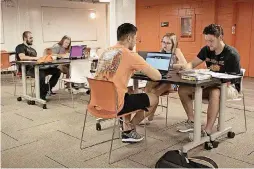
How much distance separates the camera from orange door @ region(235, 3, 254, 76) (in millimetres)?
7387

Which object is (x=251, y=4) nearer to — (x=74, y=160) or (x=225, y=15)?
(x=225, y=15)

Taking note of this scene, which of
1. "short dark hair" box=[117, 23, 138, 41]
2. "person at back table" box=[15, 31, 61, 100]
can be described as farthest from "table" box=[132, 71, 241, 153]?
"person at back table" box=[15, 31, 61, 100]

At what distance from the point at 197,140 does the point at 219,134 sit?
39cm

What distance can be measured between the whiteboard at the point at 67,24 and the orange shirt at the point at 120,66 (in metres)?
6.81

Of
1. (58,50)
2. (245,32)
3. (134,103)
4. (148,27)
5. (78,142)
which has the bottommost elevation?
(78,142)

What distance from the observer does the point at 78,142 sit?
10.4 ft

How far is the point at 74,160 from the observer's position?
273 centimetres

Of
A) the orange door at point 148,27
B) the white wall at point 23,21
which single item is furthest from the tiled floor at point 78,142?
the orange door at point 148,27

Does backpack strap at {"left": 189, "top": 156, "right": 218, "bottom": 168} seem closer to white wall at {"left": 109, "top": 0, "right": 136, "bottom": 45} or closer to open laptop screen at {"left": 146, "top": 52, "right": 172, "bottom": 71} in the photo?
open laptop screen at {"left": 146, "top": 52, "right": 172, "bottom": 71}

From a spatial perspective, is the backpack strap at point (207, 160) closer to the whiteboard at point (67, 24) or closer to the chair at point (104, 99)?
the chair at point (104, 99)

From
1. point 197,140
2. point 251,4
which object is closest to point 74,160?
point 197,140

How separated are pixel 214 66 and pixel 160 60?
63 centimetres

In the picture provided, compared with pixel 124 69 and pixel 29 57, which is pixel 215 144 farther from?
pixel 29 57

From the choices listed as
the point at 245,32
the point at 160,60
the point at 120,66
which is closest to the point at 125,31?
the point at 120,66
